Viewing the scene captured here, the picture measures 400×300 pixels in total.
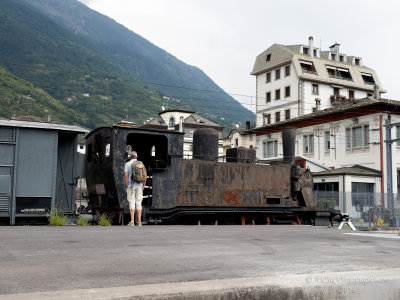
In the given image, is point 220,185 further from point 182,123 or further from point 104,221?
point 182,123

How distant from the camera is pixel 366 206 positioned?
964 inches

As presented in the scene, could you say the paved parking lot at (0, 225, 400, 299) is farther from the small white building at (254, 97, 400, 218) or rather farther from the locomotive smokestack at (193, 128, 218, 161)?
the small white building at (254, 97, 400, 218)

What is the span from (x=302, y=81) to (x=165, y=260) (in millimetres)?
45666

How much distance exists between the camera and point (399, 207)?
25.3 meters

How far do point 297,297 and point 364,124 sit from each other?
104 ft

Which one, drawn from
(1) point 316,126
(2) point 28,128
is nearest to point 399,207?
(1) point 316,126

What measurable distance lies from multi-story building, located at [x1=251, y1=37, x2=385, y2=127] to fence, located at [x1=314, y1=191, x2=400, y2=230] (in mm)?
24043

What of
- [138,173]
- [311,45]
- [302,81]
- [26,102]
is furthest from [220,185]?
[26,102]

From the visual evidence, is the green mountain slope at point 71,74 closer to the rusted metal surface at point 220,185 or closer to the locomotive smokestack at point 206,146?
the locomotive smokestack at point 206,146

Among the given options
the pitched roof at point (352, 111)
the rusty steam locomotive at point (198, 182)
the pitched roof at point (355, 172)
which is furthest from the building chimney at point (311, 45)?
the rusty steam locomotive at point (198, 182)

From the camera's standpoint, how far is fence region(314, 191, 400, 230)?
2334cm

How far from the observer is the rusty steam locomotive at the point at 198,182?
13.3 m

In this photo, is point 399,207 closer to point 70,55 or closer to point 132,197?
point 132,197

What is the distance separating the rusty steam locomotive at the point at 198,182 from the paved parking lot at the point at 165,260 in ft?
15.8
